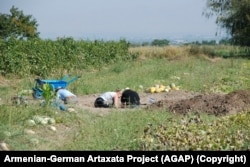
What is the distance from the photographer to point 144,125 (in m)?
8.54

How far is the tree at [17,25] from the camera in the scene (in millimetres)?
44281

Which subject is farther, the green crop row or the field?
the green crop row

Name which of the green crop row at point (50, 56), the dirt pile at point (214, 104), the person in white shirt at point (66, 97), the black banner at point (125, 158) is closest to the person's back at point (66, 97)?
the person in white shirt at point (66, 97)

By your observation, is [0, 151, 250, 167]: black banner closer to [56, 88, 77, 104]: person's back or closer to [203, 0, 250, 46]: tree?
[56, 88, 77, 104]: person's back

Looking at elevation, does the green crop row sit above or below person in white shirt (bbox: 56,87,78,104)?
above

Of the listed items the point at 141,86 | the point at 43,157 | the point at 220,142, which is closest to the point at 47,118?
the point at 43,157

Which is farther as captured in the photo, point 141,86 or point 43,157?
Answer: point 141,86

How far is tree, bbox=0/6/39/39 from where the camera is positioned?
44281mm

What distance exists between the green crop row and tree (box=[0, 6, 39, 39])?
1562cm

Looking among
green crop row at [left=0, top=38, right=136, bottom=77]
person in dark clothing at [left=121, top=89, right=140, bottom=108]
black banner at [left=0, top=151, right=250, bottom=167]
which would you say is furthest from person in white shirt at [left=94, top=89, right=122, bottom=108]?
green crop row at [left=0, top=38, right=136, bottom=77]

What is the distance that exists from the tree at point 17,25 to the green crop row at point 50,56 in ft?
51.2

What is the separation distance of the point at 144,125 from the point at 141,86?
738cm

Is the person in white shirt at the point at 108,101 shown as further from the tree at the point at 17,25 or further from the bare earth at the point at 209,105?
the tree at the point at 17,25

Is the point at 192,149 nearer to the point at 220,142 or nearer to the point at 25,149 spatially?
the point at 220,142
